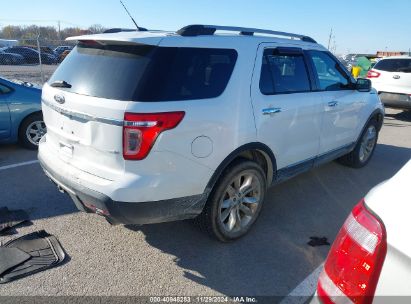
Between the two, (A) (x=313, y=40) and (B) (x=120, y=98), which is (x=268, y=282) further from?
(A) (x=313, y=40)

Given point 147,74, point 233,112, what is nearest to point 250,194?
point 233,112

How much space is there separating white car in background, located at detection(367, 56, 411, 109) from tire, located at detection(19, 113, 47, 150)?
874cm

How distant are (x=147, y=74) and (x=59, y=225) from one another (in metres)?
1.98

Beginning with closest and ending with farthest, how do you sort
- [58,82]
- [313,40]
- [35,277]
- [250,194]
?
1. [35,277]
2. [58,82]
3. [250,194]
4. [313,40]

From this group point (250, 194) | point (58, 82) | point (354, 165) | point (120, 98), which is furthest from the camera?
point (354, 165)

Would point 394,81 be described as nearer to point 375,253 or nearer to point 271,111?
point 271,111

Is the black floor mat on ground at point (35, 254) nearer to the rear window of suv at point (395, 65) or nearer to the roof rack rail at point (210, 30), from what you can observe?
the roof rack rail at point (210, 30)

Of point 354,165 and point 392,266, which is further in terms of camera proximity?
point 354,165

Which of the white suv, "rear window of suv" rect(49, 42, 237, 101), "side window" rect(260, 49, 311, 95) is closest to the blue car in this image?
the white suv

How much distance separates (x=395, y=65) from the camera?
1012 centimetres

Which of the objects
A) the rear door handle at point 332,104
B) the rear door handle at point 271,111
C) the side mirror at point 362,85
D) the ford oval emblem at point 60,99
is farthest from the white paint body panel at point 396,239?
the side mirror at point 362,85

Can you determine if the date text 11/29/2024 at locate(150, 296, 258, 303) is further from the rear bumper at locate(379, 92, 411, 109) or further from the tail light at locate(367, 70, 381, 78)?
the tail light at locate(367, 70, 381, 78)

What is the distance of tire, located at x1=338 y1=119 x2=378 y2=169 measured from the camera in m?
5.46

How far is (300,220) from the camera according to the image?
3.89 meters
